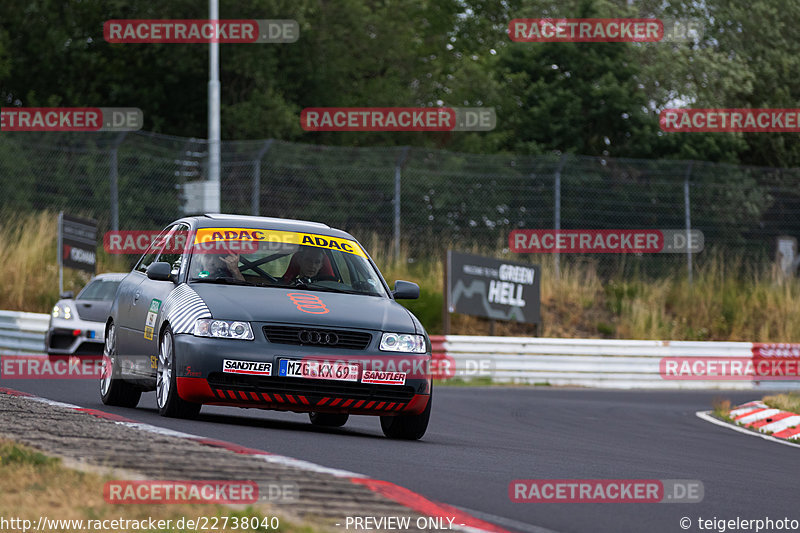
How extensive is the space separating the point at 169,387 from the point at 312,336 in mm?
1115

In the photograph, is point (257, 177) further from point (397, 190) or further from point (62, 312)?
point (62, 312)

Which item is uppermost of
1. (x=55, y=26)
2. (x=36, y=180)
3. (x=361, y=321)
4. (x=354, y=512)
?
(x=55, y=26)

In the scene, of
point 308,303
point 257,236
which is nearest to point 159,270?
point 257,236

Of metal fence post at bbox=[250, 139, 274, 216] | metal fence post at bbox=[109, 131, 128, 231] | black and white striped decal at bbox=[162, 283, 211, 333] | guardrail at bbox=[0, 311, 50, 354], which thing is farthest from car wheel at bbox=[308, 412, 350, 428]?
metal fence post at bbox=[250, 139, 274, 216]

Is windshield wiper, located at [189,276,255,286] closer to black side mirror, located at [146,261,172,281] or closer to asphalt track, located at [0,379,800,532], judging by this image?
black side mirror, located at [146,261,172,281]

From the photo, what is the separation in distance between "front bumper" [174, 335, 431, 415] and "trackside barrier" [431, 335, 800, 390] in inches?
485

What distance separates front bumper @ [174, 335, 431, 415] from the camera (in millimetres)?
9508

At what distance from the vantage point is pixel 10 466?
248 inches

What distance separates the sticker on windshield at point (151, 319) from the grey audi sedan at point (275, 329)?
1 centimetres

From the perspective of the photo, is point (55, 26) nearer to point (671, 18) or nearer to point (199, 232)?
point (671, 18)

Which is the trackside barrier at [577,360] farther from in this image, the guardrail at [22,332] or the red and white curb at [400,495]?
the red and white curb at [400,495]

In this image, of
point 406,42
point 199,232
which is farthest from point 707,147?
point 199,232

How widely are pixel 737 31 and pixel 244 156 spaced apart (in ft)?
74.8

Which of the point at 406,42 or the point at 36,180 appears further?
the point at 406,42
